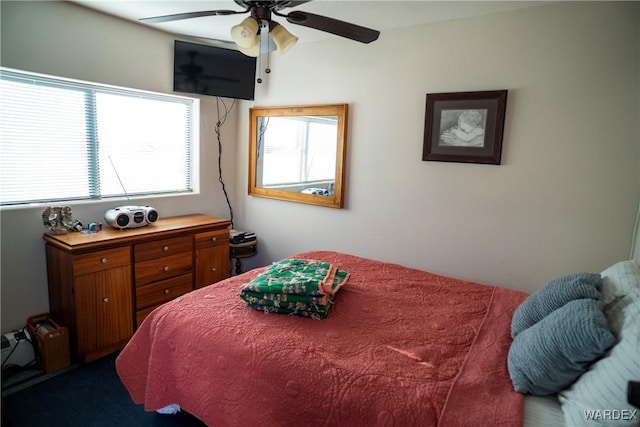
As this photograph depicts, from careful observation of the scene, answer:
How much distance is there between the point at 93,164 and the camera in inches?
112

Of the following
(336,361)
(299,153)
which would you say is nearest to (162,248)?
(299,153)

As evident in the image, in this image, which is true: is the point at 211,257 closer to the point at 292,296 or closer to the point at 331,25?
the point at 292,296

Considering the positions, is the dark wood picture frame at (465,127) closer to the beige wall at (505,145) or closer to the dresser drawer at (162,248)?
the beige wall at (505,145)

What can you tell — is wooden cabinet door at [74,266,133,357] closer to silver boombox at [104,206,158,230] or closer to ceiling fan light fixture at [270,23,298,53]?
silver boombox at [104,206,158,230]

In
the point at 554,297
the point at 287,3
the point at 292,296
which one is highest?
the point at 287,3

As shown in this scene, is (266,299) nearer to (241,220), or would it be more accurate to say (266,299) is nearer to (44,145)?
(44,145)

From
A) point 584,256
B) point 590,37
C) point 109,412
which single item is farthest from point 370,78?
point 109,412

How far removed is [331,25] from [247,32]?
1.39ft

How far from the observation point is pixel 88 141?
2.78 m

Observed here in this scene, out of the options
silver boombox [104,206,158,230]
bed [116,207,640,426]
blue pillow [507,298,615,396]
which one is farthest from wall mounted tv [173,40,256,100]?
blue pillow [507,298,615,396]

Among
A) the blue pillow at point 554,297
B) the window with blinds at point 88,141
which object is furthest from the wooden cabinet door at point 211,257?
the blue pillow at point 554,297

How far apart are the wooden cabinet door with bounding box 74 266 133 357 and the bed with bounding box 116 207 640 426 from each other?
2.58ft

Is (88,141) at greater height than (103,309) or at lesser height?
greater

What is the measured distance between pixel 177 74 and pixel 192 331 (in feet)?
8.06
